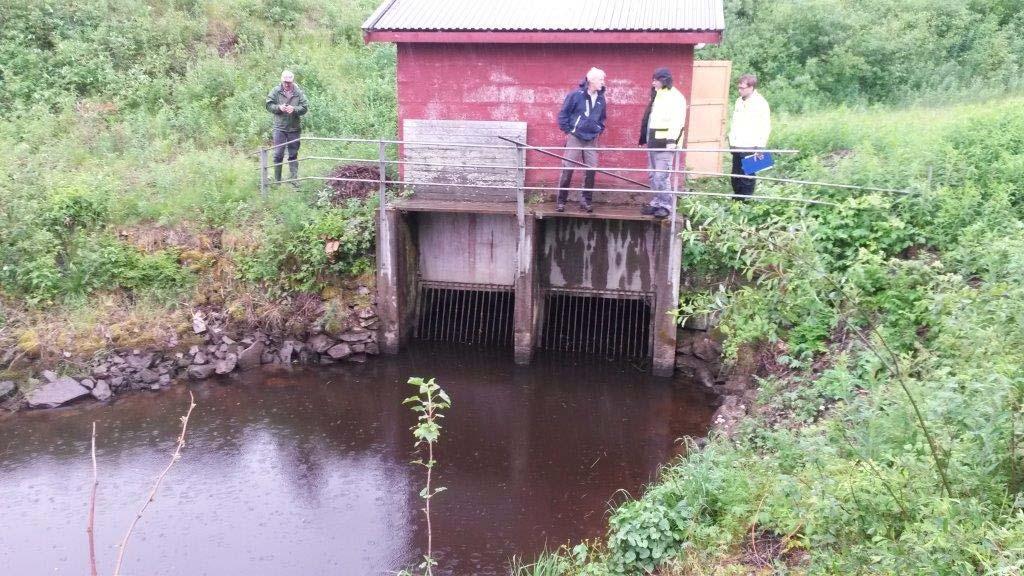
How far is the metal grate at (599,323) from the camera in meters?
12.5

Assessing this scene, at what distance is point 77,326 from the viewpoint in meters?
11.4

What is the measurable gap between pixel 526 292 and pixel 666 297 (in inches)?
79.4

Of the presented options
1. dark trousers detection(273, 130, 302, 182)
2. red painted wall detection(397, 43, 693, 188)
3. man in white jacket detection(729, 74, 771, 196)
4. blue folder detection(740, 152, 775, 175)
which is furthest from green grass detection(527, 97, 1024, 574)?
dark trousers detection(273, 130, 302, 182)

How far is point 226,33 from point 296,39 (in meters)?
1.58

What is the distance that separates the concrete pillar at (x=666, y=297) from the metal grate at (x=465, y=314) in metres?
2.56

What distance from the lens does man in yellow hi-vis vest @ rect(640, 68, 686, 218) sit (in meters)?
10.5

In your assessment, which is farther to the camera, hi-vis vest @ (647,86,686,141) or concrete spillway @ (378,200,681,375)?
concrete spillway @ (378,200,681,375)

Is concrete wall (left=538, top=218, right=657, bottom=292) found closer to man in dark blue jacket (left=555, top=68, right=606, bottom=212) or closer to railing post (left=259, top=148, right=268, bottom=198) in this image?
man in dark blue jacket (left=555, top=68, right=606, bottom=212)

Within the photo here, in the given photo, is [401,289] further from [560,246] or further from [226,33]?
[226,33]

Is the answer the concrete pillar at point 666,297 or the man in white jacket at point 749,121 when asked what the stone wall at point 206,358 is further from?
the man in white jacket at point 749,121

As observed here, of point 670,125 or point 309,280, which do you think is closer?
point 670,125

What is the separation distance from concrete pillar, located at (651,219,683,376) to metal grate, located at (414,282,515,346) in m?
2.56

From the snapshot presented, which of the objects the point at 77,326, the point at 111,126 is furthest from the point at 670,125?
the point at 111,126

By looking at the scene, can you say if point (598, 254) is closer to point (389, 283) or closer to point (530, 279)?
point (530, 279)
